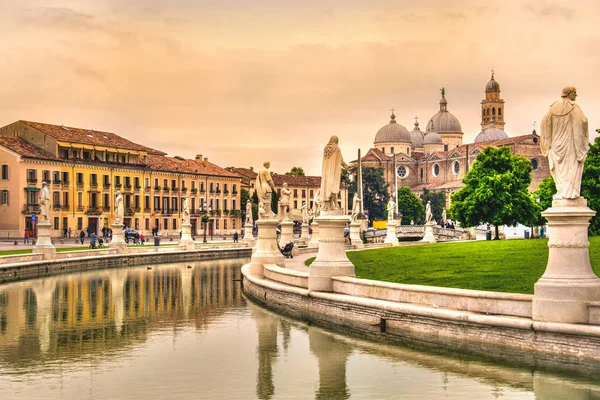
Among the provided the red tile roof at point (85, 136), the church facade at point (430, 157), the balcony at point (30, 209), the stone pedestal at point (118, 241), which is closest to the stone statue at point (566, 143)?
the stone pedestal at point (118, 241)

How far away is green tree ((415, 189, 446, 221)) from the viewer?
161 meters

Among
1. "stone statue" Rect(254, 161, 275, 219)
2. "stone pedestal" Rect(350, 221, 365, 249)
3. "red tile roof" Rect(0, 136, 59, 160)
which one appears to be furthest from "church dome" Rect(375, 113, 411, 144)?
"stone statue" Rect(254, 161, 275, 219)

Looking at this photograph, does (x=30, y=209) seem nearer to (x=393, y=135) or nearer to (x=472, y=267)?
(x=472, y=267)

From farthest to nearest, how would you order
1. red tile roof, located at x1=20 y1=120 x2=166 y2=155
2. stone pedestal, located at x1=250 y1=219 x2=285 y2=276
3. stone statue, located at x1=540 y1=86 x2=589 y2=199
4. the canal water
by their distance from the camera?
1. red tile roof, located at x1=20 y1=120 x2=166 y2=155
2. stone pedestal, located at x1=250 y1=219 x2=285 y2=276
3. stone statue, located at x1=540 y1=86 x2=589 y2=199
4. the canal water

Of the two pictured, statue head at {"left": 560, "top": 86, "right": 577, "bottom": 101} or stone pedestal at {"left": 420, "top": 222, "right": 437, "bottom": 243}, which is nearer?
statue head at {"left": 560, "top": 86, "right": 577, "bottom": 101}

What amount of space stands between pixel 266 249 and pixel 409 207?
413 feet

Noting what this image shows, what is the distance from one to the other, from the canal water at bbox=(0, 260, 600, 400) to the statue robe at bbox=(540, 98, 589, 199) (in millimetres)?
3407

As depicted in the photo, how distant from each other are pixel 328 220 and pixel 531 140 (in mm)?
144221

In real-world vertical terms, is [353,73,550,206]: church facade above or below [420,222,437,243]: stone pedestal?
above

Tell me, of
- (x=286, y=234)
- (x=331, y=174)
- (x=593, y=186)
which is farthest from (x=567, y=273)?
(x=593, y=186)

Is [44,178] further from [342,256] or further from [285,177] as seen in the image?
[342,256]

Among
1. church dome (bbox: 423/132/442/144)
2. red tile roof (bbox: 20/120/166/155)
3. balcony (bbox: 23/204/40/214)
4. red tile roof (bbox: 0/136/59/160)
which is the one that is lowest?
balcony (bbox: 23/204/40/214)

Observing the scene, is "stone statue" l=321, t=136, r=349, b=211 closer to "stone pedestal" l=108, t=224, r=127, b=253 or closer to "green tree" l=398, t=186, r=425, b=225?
"stone pedestal" l=108, t=224, r=127, b=253

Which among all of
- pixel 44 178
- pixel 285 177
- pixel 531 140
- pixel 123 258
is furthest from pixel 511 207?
pixel 531 140
